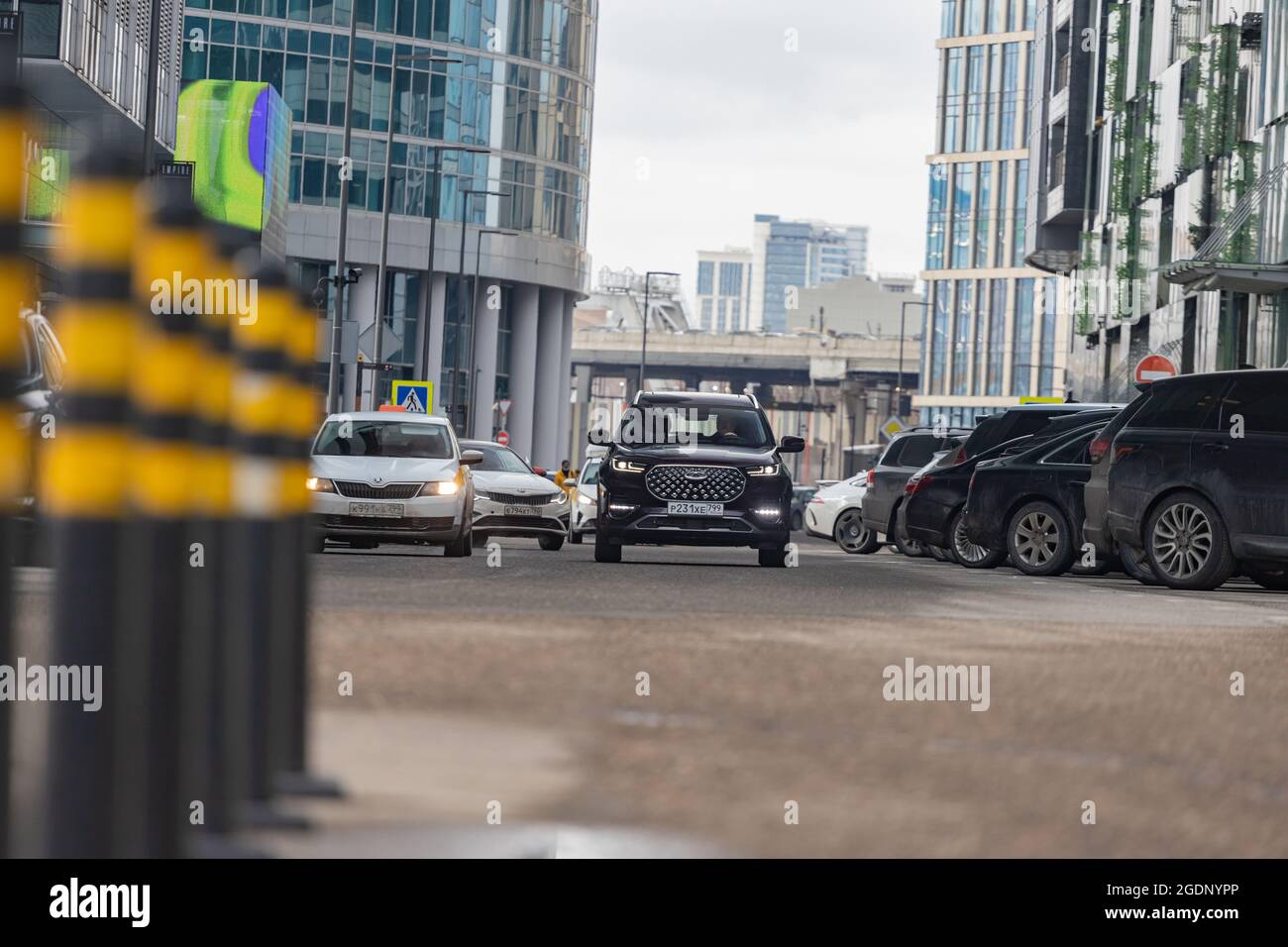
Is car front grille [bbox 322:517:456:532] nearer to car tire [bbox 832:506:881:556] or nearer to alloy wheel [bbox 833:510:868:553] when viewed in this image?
car tire [bbox 832:506:881:556]

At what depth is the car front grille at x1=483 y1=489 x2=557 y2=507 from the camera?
28.3m

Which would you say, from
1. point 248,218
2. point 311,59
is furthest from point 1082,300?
point 311,59

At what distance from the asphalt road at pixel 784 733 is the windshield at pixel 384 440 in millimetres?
10322

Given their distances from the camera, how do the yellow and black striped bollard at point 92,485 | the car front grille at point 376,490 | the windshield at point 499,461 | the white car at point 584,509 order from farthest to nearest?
the white car at point 584,509, the windshield at point 499,461, the car front grille at point 376,490, the yellow and black striped bollard at point 92,485

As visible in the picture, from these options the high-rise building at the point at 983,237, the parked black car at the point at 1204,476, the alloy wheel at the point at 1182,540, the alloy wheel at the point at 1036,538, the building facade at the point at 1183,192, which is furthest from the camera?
the high-rise building at the point at 983,237

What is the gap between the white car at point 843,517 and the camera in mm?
35219

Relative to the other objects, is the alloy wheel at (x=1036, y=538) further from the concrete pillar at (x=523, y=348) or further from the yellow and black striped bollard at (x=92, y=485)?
the concrete pillar at (x=523, y=348)

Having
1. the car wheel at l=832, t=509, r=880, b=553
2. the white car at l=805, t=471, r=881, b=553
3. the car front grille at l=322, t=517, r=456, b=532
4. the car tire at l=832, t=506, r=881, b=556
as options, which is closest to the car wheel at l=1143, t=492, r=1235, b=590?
the car front grille at l=322, t=517, r=456, b=532

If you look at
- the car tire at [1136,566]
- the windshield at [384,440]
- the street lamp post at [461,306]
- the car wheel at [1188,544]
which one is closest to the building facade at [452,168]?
the street lamp post at [461,306]

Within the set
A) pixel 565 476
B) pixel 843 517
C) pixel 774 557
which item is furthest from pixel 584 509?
pixel 774 557

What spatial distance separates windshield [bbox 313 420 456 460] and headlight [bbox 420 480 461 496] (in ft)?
3.00

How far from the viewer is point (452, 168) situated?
8650 centimetres

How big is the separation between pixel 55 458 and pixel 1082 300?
57.0 metres

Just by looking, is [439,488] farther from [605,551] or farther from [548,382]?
Answer: [548,382]
